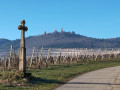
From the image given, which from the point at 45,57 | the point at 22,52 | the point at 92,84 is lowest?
the point at 92,84

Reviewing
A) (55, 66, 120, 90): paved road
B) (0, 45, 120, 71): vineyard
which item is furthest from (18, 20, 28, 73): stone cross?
(0, 45, 120, 71): vineyard

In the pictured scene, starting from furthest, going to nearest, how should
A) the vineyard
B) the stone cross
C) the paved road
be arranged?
the vineyard → the stone cross → the paved road

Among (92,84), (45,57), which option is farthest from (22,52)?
(45,57)

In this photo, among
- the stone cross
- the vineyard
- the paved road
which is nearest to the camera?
the paved road

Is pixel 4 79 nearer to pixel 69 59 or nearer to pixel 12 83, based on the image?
pixel 12 83

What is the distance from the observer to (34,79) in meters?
17.2

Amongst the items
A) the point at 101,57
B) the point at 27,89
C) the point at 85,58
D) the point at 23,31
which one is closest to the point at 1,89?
the point at 27,89

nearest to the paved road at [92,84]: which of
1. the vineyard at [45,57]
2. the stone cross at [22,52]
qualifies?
the stone cross at [22,52]

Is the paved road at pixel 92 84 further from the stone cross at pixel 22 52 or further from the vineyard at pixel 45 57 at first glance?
the vineyard at pixel 45 57

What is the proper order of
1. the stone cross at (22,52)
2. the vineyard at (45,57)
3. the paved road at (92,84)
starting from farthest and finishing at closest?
the vineyard at (45,57) < the stone cross at (22,52) < the paved road at (92,84)

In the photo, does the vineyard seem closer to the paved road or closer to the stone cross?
the stone cross

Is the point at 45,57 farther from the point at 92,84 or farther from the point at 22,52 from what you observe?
the point at 92,84

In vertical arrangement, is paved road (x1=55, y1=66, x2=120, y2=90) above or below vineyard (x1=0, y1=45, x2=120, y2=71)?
below

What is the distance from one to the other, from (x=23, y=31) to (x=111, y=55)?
121ft
